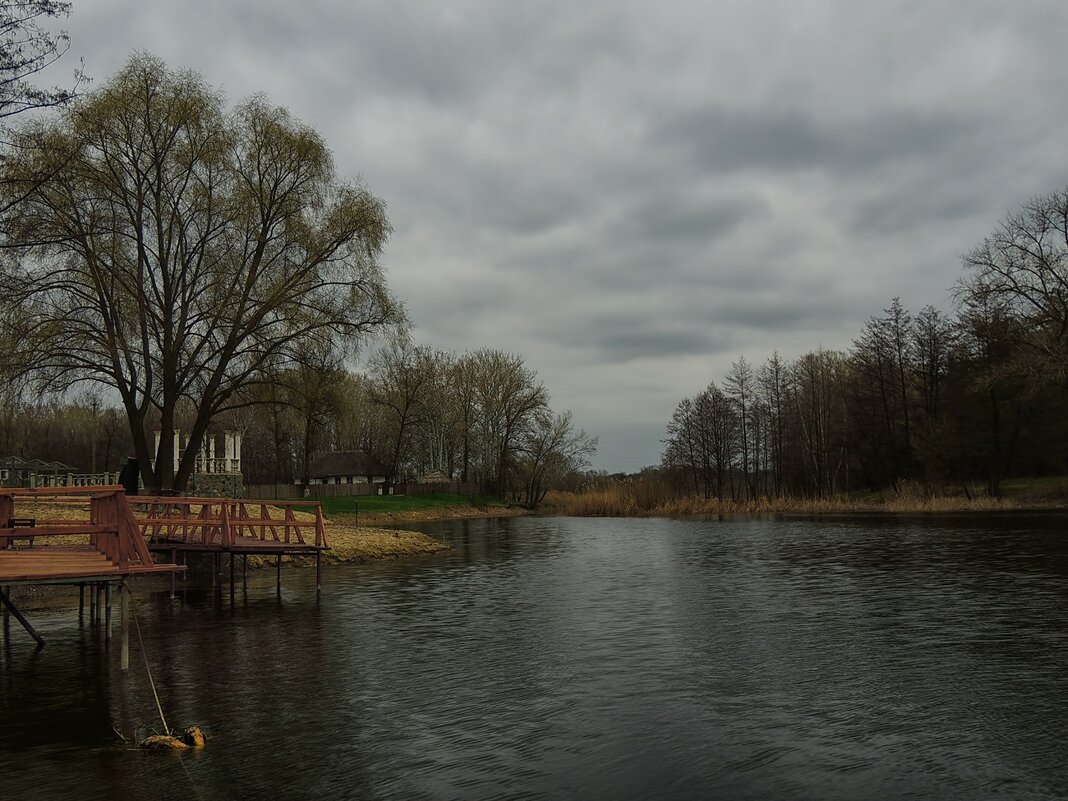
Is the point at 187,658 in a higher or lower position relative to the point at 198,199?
lower

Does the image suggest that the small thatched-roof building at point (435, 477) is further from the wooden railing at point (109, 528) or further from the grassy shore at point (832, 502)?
the wooden railing at point (109, 528)

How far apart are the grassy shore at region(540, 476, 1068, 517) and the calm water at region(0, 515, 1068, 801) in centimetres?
3607

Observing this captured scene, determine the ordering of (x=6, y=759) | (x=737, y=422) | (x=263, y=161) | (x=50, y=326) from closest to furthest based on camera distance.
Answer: (x=6, y=759), (x=50, y=326), (x=263, y=161), (x=737, y=422)

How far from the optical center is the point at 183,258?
101 ft

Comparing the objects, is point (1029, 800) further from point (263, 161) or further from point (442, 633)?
point (263, 161)

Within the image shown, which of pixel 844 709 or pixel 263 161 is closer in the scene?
pixel 844 709

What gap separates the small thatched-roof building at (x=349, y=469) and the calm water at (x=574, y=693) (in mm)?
70093

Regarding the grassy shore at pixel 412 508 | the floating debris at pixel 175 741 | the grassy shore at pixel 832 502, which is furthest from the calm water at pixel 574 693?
the grassy shore at pixel 832 502

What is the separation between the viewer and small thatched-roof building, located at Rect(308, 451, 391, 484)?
301 feet

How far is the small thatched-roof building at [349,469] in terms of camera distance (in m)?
91.8

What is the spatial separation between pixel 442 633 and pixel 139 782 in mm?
8305

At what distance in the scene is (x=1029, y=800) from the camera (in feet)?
23.9

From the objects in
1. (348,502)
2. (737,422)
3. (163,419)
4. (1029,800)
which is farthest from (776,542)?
(737,422)

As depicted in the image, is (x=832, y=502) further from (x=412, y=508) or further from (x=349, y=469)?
(x=349, y=469)
